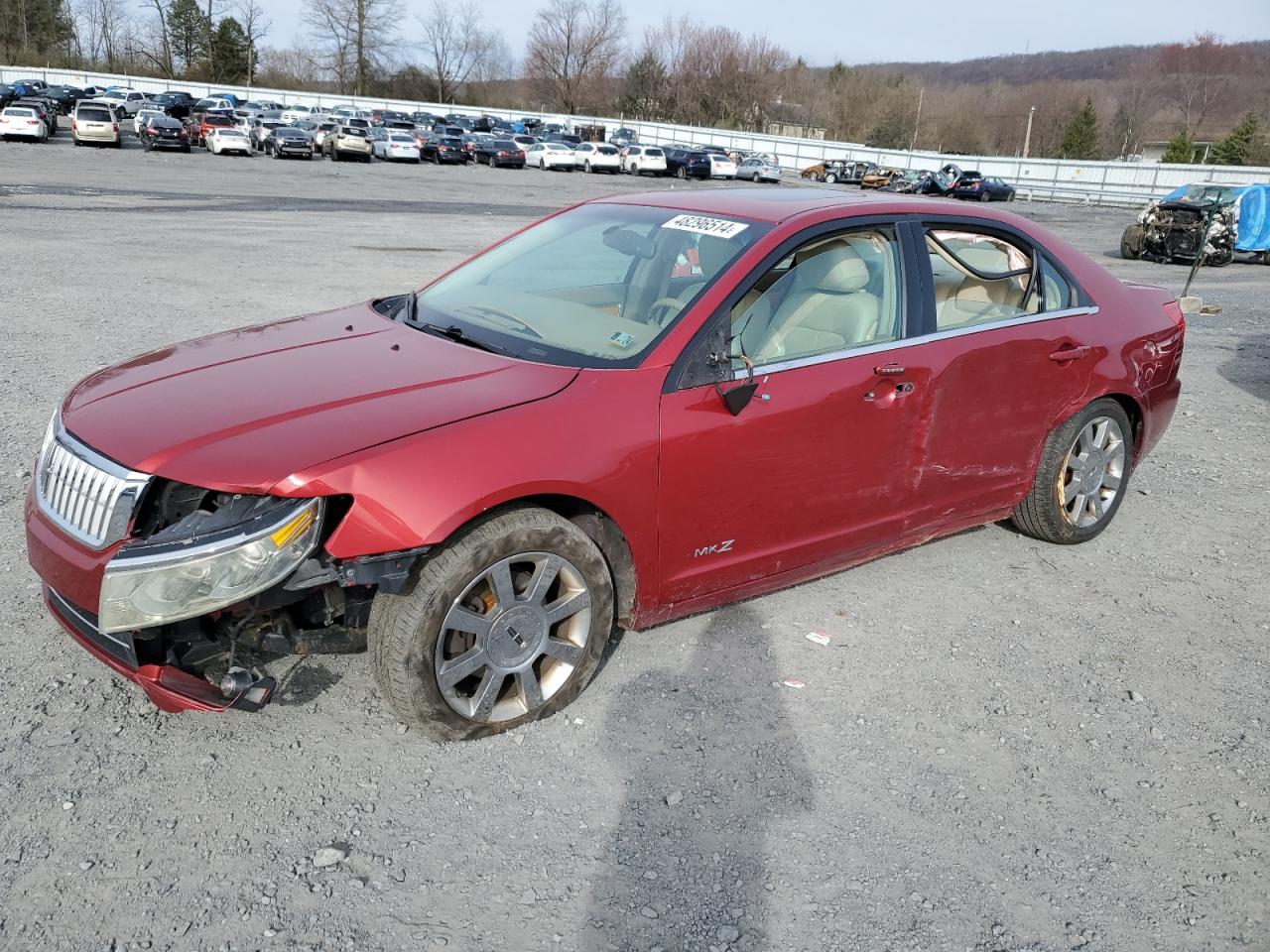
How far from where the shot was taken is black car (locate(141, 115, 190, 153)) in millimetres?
38812

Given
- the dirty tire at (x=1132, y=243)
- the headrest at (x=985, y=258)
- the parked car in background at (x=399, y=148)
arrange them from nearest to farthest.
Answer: the headrest at (x=985, y=258), the dirty tire at (x=1132, y=243), the parked car in background at (x=399, y=148)

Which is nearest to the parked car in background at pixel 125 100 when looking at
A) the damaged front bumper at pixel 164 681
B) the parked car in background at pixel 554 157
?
the parked car in background at pixel 554 157

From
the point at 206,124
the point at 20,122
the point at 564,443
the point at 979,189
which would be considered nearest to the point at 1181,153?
the point at 979,189

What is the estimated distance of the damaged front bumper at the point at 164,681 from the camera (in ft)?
9.42

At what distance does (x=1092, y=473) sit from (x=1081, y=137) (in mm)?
97081

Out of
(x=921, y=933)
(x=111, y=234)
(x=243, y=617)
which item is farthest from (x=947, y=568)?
(x=111, y=234)

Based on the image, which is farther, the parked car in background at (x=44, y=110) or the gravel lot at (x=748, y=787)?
the parked car in background at (x=44, y=110)

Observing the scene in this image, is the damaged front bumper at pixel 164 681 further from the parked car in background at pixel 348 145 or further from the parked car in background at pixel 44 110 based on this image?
the parked car in background at pixel 348 145

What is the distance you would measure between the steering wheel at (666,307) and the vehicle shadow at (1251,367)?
7240mm

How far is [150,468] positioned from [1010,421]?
3.45 metres

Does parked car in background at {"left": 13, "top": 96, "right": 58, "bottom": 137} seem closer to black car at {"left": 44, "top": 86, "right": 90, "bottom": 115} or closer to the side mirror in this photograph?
black car at {"left": 44, "top": 86, "right": 90, "bottom": 115}

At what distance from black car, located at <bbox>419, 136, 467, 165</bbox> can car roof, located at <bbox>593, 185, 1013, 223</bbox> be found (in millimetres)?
43084

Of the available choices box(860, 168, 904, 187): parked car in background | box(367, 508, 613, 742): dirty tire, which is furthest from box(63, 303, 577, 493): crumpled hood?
box(860, 168, 904, 187): parked car in background

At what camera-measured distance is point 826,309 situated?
3936mm
